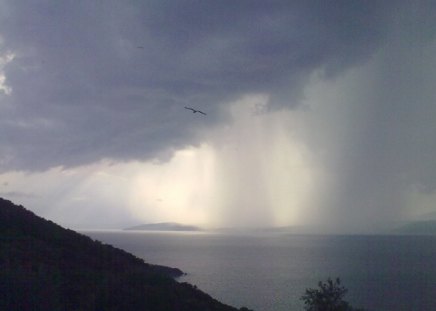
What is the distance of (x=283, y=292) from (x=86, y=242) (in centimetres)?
4756

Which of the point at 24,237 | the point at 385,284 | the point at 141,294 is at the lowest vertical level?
the point at 385,284

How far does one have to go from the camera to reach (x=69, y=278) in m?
37.7

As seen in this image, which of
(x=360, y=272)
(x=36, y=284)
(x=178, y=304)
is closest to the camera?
(x=36, y=284)

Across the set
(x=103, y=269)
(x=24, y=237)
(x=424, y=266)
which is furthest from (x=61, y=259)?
(x=424, y=266)

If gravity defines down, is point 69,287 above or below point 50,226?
below

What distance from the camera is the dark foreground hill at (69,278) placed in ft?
76.3

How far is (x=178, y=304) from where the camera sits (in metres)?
31.4

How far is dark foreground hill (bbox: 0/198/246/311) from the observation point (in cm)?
2327

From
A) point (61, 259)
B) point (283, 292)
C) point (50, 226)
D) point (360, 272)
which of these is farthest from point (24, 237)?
point (360, 272)

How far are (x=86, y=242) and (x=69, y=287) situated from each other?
2733 cm

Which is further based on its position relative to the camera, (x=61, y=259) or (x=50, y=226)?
(x=50, y=226)

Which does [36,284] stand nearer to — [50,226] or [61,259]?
[61,259]

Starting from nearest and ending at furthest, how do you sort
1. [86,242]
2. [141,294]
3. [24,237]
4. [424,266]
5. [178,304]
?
[141,294]
[178,304]
[24,237]
[86,242]
[424,266]

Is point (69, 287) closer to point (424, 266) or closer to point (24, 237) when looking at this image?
point (24, 237)
